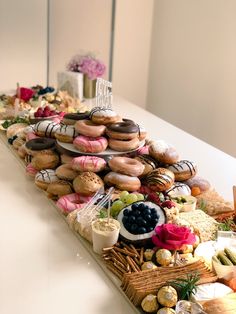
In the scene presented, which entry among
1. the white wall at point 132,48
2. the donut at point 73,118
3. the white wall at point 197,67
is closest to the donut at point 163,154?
the donut at point 73,118

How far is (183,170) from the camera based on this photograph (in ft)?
5.49

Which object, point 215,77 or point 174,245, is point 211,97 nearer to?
point 215,77

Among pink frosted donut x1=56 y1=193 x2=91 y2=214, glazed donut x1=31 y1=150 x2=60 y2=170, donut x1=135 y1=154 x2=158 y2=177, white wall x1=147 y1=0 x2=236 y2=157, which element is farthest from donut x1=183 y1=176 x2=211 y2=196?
white wall x1=147 y1=0 x2=236 y2=157

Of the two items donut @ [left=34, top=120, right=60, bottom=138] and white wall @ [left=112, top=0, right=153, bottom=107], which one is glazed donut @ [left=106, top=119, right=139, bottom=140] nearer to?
donut @ [left=34, top=120, right=60, bottom=138]

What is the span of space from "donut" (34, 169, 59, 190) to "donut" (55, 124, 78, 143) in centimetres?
13

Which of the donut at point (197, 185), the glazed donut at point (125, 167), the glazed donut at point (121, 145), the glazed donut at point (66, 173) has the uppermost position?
the glazed donut at point (121, 145)

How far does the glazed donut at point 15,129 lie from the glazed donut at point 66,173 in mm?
549

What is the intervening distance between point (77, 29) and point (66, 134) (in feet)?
6.04

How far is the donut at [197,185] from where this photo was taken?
5.39ft

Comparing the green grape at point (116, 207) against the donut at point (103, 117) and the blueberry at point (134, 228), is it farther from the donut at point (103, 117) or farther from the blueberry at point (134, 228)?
the donut at point (103, 117)

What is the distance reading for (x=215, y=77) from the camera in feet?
10.3

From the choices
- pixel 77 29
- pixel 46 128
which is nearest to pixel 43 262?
pixel 46 128

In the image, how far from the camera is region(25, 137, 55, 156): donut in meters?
1.81

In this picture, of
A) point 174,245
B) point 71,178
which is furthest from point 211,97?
point 174,245
